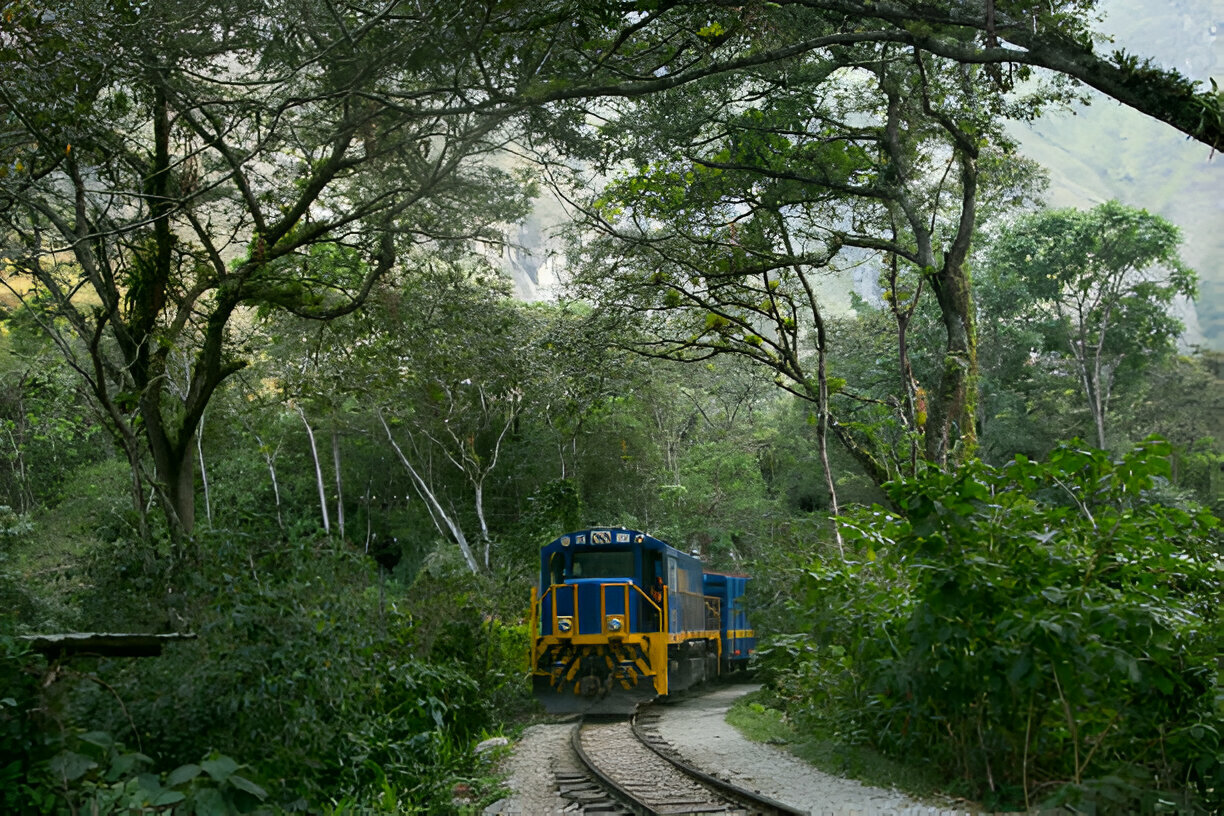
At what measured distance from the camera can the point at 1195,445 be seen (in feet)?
110

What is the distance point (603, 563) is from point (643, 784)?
6.82m

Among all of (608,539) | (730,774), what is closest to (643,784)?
(730,774)

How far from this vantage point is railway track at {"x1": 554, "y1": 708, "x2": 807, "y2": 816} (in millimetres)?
7551

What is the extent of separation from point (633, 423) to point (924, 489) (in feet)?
88.0

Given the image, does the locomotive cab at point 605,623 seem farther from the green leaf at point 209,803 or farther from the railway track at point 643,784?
the green leaf at point 209,803

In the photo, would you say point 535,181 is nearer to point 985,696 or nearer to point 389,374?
point 389,374

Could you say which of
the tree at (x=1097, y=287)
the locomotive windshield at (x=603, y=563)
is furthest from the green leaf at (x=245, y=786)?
the tree at (x=1097, y=287)

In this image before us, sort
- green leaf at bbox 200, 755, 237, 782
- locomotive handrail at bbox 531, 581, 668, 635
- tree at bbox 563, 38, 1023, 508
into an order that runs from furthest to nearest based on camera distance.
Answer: locomotive handrail at bbox 531, 581, 668, 635 → tree at bbox 563, 38, 1023, 508 → green leaf at bbox 200, 755, 237, 782

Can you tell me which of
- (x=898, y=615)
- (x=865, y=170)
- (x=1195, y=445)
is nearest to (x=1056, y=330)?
(x=1195, y=445)

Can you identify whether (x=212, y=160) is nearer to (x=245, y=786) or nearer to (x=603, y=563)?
(x=603, y=563)

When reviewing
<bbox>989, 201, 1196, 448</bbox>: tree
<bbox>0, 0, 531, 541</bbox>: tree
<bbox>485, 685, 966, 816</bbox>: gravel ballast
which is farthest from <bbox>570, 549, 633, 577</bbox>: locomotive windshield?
<bbox>989, 201, 1196, 448</bbox>: tree

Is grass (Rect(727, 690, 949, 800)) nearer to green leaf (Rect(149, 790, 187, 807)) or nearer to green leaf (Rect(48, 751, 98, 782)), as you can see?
green leaf (Rect(149, 790, 187, 807))

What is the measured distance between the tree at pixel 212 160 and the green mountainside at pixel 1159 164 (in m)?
27.6

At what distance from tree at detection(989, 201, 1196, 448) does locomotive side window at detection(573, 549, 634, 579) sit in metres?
22.0
